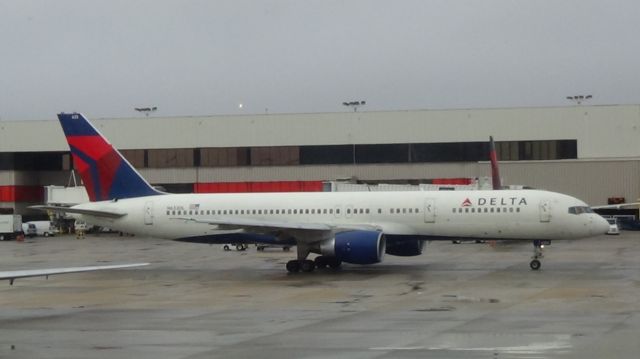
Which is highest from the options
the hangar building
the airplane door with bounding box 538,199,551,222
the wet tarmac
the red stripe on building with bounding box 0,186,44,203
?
the hangar building

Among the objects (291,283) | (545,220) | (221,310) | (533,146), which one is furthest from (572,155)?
(221,310)

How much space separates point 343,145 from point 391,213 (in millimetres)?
43078

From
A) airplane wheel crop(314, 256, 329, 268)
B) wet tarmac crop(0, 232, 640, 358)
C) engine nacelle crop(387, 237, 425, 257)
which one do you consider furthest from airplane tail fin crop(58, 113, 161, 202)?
engine nacelle crop(387, 237, 425, 257)

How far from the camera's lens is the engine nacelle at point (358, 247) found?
37875 mm

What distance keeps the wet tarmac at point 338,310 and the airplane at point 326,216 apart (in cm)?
132

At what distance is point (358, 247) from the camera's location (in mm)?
37969

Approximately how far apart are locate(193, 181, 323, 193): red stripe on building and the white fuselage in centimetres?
3977

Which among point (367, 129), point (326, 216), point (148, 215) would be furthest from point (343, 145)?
point (326, 216)

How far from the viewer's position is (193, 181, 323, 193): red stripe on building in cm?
8400

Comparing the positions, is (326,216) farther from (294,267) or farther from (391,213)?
(391,213)

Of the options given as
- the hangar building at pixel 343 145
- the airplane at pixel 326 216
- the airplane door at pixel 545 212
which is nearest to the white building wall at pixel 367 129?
the hangar building at pixel 343 145

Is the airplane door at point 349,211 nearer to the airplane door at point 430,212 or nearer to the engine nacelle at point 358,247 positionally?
the engine nacelle at point 358,247

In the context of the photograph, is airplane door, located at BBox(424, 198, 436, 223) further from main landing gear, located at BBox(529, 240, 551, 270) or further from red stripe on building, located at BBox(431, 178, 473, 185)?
red stripe on building, located at BBox(431, 178, 473, 185)

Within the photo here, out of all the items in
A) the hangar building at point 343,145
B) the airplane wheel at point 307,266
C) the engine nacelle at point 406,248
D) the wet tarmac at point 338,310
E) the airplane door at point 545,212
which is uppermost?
the hangar building at point 343,145
